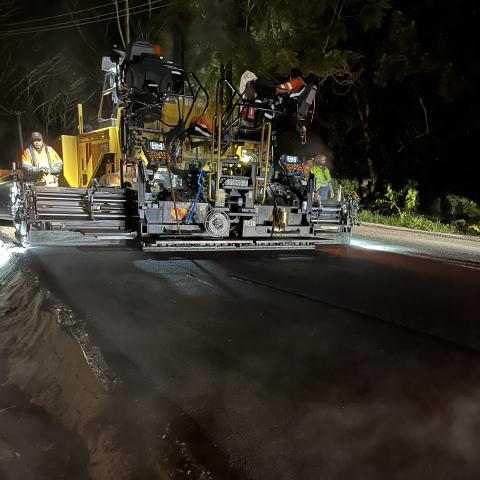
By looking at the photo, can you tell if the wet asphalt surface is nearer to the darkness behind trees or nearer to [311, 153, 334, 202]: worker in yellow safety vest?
[311, 153, 334, 202]: worker in yellow safety vest

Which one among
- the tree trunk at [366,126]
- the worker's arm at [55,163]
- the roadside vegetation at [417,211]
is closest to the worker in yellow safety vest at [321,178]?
the roadside vegetation at [417,211]

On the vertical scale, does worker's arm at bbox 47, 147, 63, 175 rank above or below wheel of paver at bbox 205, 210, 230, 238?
above

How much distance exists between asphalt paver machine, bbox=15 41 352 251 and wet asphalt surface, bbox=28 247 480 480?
114 cm

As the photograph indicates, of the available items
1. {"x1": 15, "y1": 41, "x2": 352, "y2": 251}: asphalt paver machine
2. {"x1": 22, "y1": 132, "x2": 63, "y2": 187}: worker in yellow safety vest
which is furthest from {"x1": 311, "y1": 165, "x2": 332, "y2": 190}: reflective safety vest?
{"x1": 22, "y1": 132, "x2": 63, "y2": 187}: worker in yellow safety vest

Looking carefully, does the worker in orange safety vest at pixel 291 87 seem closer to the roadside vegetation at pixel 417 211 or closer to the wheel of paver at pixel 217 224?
the wheel of paver at pixel 217 224

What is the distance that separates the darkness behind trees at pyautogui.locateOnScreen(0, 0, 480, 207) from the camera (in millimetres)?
14016

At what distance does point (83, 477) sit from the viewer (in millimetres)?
2330

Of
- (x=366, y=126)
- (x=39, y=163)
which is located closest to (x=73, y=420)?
(x=39, y=163)

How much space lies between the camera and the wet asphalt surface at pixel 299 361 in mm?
2523

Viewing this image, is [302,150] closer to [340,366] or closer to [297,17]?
[297,17]

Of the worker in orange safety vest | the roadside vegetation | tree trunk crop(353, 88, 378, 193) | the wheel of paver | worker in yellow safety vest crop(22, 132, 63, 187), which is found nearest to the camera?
the wheel of paver

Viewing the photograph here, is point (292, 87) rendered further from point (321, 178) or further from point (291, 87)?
point (321, 178)

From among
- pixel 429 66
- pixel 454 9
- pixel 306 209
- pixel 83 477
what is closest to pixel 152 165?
pixel 306 209

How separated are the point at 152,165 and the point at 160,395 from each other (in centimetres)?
524
